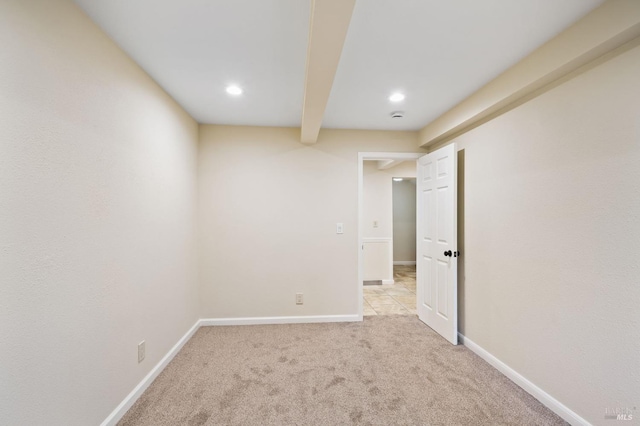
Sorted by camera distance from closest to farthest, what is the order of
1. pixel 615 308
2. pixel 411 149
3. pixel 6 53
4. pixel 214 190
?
pixel 6 53, pixel 615 308, pixel 214 190, pixel 411 149

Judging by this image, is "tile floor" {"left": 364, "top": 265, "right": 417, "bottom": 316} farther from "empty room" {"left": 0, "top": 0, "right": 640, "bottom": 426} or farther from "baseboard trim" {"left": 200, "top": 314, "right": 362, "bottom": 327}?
"empty room" {"left": 0, "top": 0, "right": 640, "bottom": 426}

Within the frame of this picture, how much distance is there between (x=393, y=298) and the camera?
168 inches

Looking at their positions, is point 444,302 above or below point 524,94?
below

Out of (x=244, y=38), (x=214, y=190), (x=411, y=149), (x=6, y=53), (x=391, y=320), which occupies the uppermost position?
(x=244, y=38)

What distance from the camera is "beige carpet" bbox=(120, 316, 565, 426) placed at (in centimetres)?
170

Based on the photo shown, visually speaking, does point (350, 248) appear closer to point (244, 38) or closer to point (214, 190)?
point (214, 190)

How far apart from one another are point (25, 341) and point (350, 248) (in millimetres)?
2762

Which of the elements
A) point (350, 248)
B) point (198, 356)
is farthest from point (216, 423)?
point (350, 248)

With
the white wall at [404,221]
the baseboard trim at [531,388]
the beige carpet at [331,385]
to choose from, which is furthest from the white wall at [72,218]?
the white wall at [404,221]

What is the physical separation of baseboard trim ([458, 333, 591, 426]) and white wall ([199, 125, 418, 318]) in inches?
54.5

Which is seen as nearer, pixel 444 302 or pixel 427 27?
pixel 427 27

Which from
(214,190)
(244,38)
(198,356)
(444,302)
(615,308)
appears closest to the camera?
(615,308)

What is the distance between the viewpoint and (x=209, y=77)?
80.7 inches

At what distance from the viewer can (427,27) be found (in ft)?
4.91
